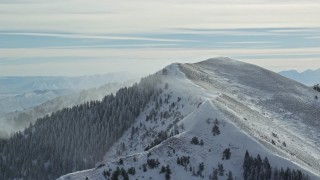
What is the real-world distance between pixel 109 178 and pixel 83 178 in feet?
23.8

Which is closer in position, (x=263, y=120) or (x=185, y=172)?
(x=185, y=172)

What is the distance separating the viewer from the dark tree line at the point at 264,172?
132750 millimetres

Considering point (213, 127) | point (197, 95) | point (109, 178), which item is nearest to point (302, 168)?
point (213, 127)

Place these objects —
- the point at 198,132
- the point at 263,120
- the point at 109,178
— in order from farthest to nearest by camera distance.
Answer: the point at 263,120, the point at 198,132, the point at 109,178

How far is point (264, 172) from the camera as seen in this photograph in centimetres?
13362

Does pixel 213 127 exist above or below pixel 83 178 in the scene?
above

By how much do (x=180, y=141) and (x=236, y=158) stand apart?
1706 centimetres

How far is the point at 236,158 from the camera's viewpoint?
141250 mm

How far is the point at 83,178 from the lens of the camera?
421ft

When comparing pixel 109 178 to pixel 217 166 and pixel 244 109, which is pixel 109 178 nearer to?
pixel 217 166

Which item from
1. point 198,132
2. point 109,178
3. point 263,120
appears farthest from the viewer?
point 263,120

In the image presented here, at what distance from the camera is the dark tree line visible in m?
133

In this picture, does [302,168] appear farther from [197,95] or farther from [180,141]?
[197,95]

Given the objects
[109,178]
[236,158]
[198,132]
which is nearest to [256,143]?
[236,158]
